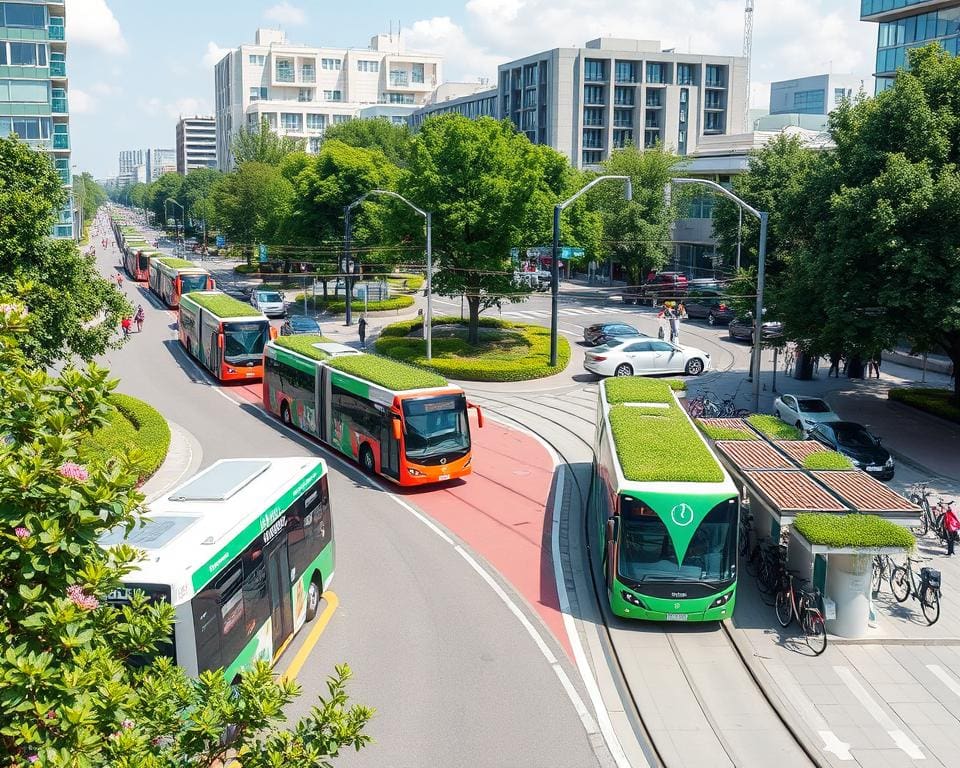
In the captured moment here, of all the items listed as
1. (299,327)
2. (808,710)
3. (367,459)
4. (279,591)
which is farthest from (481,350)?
(808,710)

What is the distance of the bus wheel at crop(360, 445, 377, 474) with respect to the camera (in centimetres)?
2458

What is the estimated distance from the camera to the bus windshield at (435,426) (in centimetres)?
2291

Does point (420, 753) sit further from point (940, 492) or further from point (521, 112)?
point (521, 112)

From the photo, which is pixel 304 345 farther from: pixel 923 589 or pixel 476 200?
pixel 923 589

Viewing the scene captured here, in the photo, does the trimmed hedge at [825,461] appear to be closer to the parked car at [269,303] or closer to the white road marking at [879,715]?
the white road marking at [879,715]

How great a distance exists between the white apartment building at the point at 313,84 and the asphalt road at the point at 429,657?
139385mm

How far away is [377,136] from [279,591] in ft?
279

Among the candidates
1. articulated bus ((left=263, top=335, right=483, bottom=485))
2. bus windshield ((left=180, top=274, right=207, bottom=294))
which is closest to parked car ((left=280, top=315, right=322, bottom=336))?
bus windshield ((left=180, top=274, right=207, bottom=294))

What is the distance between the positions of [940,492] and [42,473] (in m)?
23.6

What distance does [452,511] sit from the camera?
22.4 meters

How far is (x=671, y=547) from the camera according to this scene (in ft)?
50.9

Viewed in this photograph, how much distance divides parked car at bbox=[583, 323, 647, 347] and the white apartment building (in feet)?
369

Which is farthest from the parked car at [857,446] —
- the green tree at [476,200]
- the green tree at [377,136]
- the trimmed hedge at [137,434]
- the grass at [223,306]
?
the green tree at [377,136]

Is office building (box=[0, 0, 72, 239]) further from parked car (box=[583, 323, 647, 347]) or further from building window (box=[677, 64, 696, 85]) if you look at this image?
building window (box=[677, 64, 696, 85])
